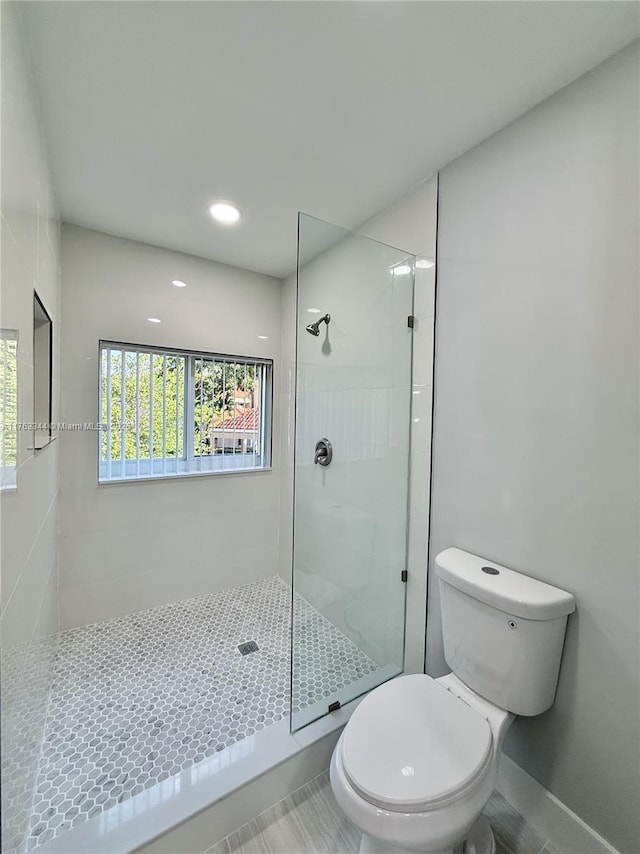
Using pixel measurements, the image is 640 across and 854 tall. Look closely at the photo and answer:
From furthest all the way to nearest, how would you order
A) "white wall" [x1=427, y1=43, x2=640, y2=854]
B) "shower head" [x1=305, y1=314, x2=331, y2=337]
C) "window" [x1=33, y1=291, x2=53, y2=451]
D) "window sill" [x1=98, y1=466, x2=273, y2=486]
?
"window sill" [x1=98, y1=466, x2=273, y2=486], "shower head" [x1=305, y1=314, x2=331, y2=337], "window" [x1=33, y1=291, x2=53, y2=451], "white wall" [x1=427, y1=43, x2=640, y2=854]

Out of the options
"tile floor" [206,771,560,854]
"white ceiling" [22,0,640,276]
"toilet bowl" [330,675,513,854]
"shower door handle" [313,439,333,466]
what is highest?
"white ceiling" [22,0,640,276]

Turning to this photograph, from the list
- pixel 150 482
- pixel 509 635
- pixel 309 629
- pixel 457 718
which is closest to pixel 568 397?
pixel 509 635

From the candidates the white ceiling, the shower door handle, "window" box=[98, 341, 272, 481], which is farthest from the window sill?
the white ceiling

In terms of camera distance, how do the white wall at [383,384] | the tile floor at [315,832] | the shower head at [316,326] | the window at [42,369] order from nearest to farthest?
1. the tile floor at [315,832]
2. the window at [42,369]
3. the white wall at [383,384]
4. the shower head at [316,326]

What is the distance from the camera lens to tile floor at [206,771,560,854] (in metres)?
1.11

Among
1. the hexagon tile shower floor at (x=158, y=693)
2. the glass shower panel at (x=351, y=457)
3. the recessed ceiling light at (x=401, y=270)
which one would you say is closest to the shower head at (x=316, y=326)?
the glass shower panel at (x=351, y=457)

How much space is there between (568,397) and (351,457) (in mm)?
988

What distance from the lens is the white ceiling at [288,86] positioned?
93 cm

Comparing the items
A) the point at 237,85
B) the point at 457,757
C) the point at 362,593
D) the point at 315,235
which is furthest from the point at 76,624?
the point at 237,85

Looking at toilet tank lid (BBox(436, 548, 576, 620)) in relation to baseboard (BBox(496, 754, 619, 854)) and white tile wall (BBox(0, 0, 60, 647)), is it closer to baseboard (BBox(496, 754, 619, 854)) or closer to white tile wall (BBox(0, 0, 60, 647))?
baseboard (BBox(496, 754, 619, 854))

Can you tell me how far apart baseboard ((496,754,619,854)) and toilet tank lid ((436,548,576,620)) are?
2.15 ft

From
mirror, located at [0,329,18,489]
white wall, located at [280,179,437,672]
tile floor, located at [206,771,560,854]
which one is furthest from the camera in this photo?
white wall, located at [280,179,437,672]

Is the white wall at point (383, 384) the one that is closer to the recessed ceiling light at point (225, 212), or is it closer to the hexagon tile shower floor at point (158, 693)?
the hexagon tile shower floor at point (158, 693)

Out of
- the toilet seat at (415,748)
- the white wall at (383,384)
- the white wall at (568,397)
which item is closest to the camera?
the toilet seat at (415,748)
